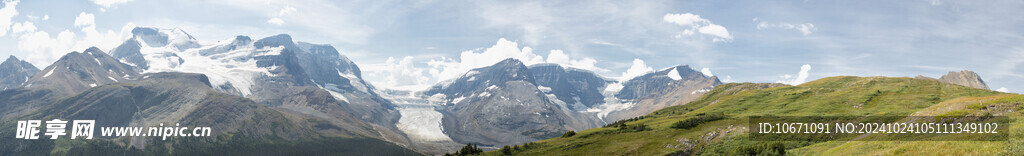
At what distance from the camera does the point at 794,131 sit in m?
66.9

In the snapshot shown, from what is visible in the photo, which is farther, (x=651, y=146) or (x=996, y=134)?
(x=651, y=146)

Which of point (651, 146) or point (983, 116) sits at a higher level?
point (983, 116)

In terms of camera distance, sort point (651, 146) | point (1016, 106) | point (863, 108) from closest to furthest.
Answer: point (1016, 106) → point (651, 146) → point (863, 108)

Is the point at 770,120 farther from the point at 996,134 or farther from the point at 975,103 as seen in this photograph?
the point at 996,134

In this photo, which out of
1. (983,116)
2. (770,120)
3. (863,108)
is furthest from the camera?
(863,108)

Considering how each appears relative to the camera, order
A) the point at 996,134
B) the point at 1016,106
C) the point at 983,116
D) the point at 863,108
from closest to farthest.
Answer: the point at 996,134 < the point at 983,116 < the point at 1016,106 < the point at 863,108

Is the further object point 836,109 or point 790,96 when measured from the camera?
point 790,96

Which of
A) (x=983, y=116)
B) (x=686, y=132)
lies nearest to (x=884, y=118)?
(x=983, y=116)

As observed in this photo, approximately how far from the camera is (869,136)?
54.8m

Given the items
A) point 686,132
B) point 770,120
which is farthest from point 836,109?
point 686,132

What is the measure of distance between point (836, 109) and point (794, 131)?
162 feet

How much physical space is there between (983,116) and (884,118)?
16.8 meters

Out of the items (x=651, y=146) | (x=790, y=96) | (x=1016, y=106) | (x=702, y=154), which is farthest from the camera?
(x=790, y=96)

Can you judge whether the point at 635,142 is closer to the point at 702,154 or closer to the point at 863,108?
the point at 702,154
